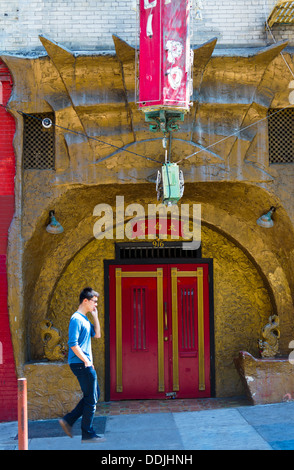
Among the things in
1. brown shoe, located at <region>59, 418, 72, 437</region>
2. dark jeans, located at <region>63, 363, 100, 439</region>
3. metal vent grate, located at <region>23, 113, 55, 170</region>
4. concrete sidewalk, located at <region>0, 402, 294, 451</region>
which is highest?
metal vent grate, located at <region>23, 113, 55, 170</region>

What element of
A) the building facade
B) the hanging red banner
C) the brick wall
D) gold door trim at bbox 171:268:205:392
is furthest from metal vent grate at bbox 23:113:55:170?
gold door trim at bbox 171:268:205:392

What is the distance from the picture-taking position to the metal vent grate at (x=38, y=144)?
9.36 metres

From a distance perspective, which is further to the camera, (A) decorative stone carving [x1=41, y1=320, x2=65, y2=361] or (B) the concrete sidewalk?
(A) decorative stone carving [x1=41, y1=320, x2=65, y2=361]

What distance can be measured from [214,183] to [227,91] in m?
1.42

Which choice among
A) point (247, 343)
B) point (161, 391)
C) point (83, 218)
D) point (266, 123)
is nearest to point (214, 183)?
point (266, 123)

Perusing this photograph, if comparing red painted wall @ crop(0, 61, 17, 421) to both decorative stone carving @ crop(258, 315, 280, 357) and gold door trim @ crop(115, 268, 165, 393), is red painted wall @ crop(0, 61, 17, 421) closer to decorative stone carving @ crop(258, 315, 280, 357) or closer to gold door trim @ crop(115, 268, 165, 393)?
gold door trim @ crop(115, 268, 165, 393)

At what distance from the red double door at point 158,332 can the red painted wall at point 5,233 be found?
2.03 metres

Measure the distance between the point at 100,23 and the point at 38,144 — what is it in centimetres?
212

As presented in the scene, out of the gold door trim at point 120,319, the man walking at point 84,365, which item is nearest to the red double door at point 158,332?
the gold door trim at point 120,319

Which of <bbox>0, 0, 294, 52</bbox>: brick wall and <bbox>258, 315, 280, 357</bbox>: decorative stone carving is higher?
<bbox>0, 0, 294, 52</bbox>: brick wall

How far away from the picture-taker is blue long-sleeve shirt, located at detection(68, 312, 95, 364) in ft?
22.4

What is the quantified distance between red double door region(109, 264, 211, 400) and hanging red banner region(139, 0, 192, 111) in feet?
12.4

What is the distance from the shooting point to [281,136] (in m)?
9.47
